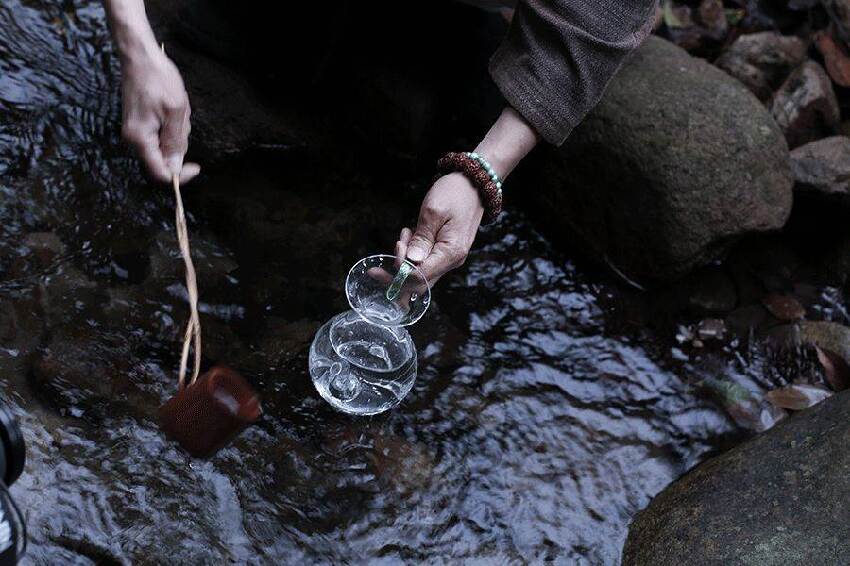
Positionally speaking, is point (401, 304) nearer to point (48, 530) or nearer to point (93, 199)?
point (48, 530)

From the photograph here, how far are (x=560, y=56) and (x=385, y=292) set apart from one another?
3.14ft

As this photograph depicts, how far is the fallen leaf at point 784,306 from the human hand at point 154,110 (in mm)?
2855

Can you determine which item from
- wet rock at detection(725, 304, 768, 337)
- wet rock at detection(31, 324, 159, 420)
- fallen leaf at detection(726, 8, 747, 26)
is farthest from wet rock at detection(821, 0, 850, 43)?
wet rock at detection(31, 324, 159, 420)

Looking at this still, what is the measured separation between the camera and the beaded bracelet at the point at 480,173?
2.81 meters

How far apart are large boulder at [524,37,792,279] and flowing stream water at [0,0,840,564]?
0.81 feet

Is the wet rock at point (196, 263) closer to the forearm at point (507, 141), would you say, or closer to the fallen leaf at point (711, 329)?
the forearm at point (507, 141)

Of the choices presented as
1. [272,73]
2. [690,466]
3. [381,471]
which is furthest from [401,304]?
[272,73]

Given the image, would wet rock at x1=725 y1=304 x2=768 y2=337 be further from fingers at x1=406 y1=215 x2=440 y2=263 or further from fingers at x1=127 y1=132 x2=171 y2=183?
fingers at x1=127 y1=132 x2=171 y2=183

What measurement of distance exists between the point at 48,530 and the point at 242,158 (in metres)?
1.96

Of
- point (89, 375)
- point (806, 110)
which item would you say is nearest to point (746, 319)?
point (806, 110)

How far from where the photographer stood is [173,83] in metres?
2.36

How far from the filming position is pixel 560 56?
9.36 feet

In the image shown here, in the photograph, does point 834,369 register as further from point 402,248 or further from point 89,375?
point 89,375

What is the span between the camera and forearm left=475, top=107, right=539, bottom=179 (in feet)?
9.40
